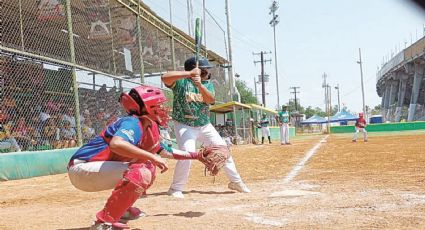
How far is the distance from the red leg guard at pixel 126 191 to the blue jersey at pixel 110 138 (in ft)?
0.73

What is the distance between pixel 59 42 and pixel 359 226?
31.4ft

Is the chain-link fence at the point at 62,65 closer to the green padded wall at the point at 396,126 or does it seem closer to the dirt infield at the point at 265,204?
the dirt infield at the point at 265,204

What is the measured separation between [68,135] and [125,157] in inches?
287

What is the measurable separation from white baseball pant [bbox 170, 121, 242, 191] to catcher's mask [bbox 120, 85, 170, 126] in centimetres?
167

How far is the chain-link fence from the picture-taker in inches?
361

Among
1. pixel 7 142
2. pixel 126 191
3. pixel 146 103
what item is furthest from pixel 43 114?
pixel 126 191

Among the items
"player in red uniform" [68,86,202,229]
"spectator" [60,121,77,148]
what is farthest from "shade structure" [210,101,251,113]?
"player in red uniform" [68,86,202,229]

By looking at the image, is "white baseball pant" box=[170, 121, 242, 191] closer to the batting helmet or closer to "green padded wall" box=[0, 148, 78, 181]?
the batting helmet

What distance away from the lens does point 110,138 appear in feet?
10.9

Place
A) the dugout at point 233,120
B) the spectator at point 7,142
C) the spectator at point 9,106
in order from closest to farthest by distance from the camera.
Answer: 1. the spectator at point 7,142
2. the spectator at point 9,106
3. the dugout at point 233,120

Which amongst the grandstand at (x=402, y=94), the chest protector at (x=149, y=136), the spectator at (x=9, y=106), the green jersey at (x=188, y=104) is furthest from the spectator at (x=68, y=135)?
the grandstand at (x=402, y=94)

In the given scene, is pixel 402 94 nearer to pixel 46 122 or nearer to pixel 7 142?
pixel 46 122

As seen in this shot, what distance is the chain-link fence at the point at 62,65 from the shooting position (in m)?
9.17

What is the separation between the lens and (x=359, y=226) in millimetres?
3121
